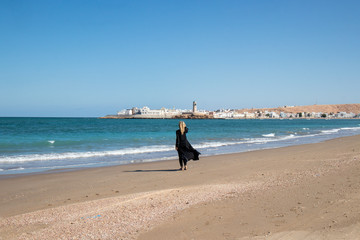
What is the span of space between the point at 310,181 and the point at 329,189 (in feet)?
3.18

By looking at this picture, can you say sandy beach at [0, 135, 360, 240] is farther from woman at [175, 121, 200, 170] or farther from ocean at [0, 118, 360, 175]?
ocean at [0, 118, 360, 175]

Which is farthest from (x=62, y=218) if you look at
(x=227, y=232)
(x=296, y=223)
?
(x=296, y=223)

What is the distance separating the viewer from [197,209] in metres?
5.49

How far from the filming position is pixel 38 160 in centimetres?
1584

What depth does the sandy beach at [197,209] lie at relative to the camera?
14.5ft

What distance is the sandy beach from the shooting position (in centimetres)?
441

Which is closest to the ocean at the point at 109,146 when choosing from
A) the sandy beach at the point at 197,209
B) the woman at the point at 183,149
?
the woman at the point at 183,149

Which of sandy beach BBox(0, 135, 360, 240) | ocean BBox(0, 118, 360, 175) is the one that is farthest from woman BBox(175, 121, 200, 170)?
sandy beach BBox(0, 135, 360, 240)

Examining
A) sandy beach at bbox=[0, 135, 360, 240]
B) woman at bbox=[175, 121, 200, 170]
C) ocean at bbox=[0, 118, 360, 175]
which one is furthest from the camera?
ocean at bbox=[0, 118, 360, 175]

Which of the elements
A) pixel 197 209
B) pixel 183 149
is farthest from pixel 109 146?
pixel 197 209

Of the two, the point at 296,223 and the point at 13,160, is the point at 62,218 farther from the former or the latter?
the point at 13,160

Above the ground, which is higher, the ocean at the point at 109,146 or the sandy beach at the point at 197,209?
the sandy beach at the point at 197,209

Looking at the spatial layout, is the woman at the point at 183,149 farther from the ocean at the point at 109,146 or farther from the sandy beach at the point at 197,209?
the sandy beach at the point at 197,209

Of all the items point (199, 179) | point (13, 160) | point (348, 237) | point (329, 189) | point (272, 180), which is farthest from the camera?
point (13, 160)
